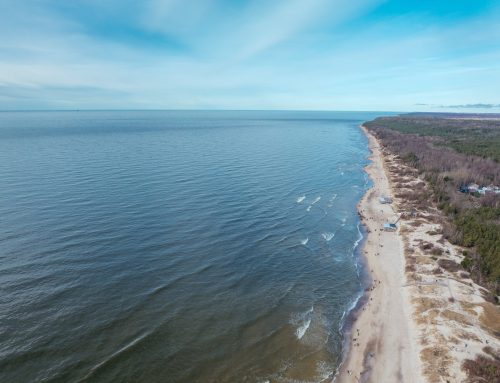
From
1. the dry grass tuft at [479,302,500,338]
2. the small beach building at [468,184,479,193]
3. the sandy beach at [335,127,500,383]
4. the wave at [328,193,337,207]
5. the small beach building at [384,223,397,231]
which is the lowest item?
the wave at [328,193,337,207]

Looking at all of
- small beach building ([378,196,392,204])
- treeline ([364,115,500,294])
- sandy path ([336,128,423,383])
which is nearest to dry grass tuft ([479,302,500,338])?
treeline ([364,115,500,294])

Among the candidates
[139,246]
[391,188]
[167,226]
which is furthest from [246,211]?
[391,188]

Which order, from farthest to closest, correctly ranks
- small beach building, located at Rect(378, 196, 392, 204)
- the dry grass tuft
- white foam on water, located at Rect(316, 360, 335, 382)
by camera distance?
small beach building, located at Rect(378, 196, 392, 204) → the dry grass tuft → white foam on water, located at Rect(316, 360, 335, 382)

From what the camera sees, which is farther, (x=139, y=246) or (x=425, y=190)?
(x=425, y=190)

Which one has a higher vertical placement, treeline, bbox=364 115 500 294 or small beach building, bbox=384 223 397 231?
treeline, bbox=364 115 500 294

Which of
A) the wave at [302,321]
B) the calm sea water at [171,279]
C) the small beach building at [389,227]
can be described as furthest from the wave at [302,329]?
the small beach building at [389,227]

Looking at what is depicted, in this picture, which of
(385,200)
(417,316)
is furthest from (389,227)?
(417,316)

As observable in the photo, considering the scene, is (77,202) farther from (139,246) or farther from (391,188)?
(391,188)

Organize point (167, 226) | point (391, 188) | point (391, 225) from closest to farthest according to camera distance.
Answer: point (167, 226) → point (391, 225) → point (391, 188)

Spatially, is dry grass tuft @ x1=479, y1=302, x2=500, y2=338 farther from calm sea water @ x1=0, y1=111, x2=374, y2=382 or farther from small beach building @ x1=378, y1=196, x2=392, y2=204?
small beach building @ x1=378, y1=196, x2=392, y2=204
